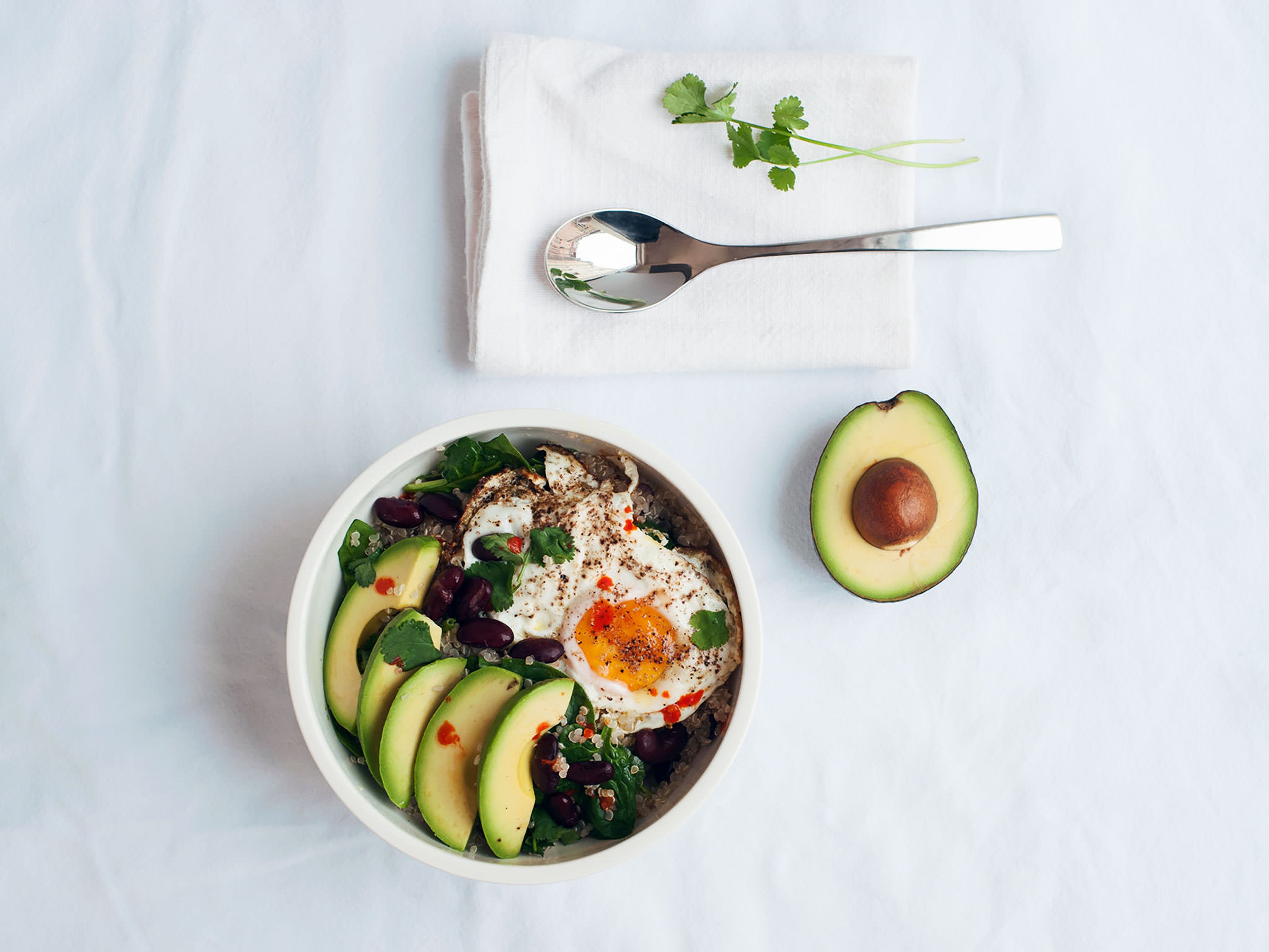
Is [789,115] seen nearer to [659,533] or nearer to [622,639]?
[659,533]

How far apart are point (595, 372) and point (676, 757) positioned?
743mm

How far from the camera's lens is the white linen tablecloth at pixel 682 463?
1769 mm

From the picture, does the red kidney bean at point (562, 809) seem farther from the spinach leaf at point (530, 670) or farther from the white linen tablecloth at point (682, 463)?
the white linen tablecloth at point (682, 463)

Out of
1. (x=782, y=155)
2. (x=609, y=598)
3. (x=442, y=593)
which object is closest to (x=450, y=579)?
(x=442, y=593)

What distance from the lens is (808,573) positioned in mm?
1809

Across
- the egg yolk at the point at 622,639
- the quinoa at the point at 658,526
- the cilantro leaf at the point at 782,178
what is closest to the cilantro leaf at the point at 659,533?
the quinoa at the point at 658,526

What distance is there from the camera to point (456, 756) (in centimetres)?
139

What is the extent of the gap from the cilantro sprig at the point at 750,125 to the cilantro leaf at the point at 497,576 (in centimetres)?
90

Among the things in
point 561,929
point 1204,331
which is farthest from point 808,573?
point 1204,331

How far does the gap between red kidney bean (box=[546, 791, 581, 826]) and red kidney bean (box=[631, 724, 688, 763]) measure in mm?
143

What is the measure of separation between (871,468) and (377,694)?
99 centimetres

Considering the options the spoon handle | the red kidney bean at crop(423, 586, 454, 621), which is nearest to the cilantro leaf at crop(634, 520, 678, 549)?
the red kidney bean at crop(423, 586, 454, 621)

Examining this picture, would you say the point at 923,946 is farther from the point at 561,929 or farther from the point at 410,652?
the point at 410,652

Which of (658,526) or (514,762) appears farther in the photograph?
(658,526)
